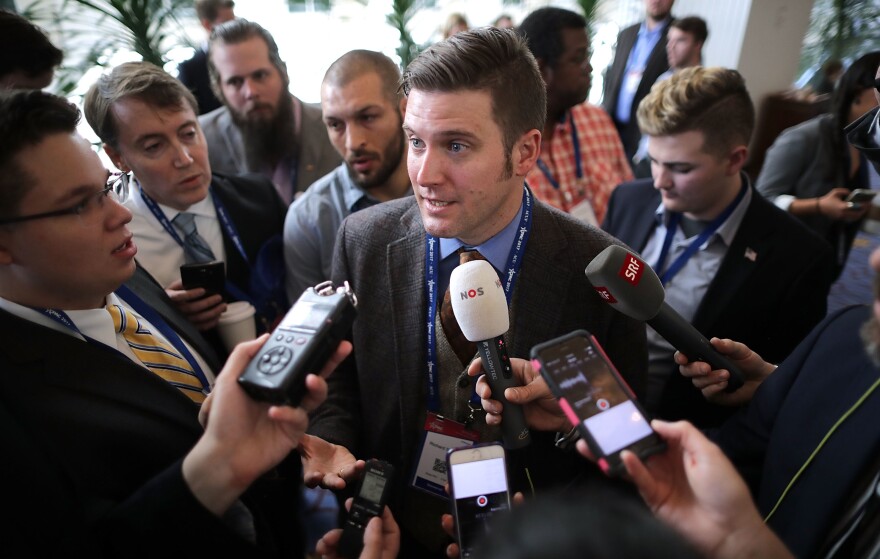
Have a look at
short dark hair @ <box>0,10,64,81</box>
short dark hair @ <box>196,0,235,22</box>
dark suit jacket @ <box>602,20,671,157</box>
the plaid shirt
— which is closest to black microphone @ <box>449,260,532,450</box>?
the plaid shirt

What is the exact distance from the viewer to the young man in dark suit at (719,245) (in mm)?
1810

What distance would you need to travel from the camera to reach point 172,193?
6.09 ft

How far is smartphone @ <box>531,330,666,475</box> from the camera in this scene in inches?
34.2

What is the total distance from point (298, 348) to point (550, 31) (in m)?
2.48

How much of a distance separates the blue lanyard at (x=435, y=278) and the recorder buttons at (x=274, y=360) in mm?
576

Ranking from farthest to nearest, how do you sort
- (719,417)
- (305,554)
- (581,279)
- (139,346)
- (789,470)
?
1. (719,417)
2. (305,554)
3. (581,279)
4. (139,346)
5. (789,470)

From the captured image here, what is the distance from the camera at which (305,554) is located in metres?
1.61

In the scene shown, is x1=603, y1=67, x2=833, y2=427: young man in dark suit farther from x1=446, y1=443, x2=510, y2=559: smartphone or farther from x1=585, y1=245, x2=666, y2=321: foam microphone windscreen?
x1=446, y1=443, x2=510, y2=559: smartphone

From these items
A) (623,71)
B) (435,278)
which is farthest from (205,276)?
(623,71)

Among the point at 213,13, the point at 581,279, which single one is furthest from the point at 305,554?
the point at 213,13

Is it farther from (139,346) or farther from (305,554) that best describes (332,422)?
(139,346)

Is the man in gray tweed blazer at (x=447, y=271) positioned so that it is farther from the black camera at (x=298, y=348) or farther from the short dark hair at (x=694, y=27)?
the short dark hair at (x=694, y=27)

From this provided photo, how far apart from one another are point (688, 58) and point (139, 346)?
4637 mm

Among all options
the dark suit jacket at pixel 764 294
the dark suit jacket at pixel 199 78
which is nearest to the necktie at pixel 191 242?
the dark suit jacket at pixel 764 294
